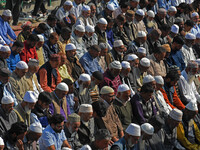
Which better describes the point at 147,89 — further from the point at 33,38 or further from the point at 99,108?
the point at 33,38

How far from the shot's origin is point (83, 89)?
30.9ft

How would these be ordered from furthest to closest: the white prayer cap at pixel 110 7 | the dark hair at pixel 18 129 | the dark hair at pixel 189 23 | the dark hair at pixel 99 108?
the dark hair at pixel 189 23 → the white prayer cap at pixel 110 7 → the dark hair at pixel 99 108 → the dark hair at pixel 18 129

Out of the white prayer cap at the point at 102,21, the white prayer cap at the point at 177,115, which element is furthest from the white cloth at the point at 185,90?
the white prayer cap at the point at 102,21

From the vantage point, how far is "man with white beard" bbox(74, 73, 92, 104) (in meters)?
9.27

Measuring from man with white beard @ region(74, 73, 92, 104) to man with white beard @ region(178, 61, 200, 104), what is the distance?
8.09ft

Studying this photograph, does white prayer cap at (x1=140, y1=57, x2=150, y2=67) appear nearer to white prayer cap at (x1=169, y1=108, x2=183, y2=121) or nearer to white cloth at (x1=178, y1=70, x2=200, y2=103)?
white cloth at (x1=178, y1=70, x2=200, y2=103)

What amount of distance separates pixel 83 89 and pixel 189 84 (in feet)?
10.0

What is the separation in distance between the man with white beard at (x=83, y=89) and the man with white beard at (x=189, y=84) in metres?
2.47

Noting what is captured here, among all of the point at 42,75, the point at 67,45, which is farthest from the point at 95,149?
the point at 67,45

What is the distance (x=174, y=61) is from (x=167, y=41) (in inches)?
35.1

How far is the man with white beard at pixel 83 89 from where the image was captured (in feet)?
Result: 30.4

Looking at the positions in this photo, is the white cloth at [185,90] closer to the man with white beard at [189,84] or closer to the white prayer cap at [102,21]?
the man with white beard at [189,84]

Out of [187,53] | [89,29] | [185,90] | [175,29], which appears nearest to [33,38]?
[89,29]

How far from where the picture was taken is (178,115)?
880cm
